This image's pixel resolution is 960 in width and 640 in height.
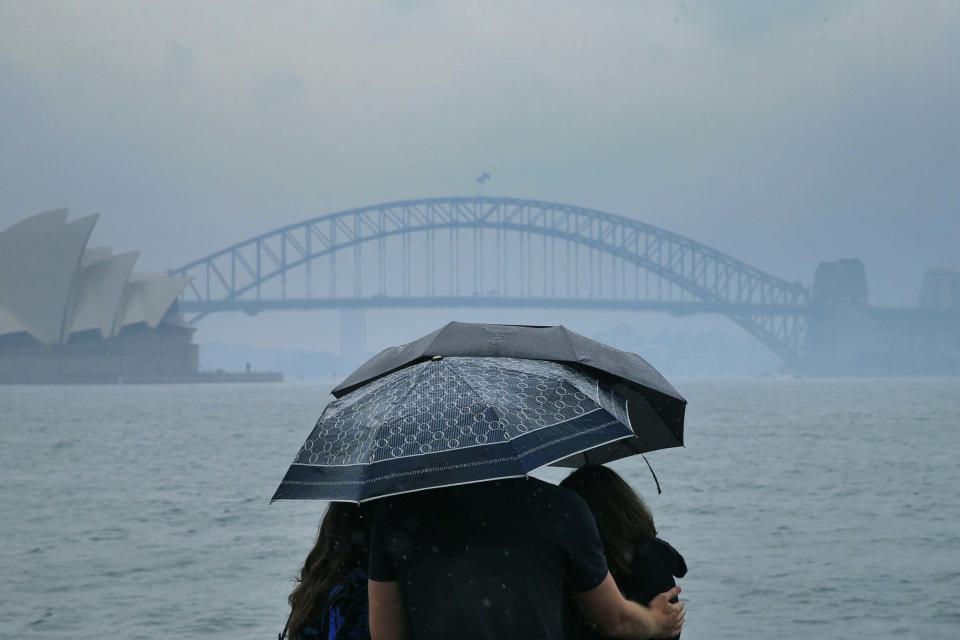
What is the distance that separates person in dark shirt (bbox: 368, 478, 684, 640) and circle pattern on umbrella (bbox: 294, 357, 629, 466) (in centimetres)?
9

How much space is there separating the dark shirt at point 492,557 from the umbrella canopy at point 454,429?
5cm

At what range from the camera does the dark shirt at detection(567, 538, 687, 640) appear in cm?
211

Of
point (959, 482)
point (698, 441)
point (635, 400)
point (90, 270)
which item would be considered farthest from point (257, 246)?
point (635, 400)

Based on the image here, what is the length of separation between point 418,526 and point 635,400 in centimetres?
95

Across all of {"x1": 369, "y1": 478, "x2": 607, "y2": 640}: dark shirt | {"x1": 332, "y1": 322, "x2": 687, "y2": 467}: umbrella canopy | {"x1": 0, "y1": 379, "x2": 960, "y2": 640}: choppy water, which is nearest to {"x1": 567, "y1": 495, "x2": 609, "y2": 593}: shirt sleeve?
{"x1": 369, "y1": 478, "x2": 607, "y2": 640}: dark shirt

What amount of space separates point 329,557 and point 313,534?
28.8 ft

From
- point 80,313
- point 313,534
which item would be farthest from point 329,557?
point 80,313

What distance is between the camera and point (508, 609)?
1.93m

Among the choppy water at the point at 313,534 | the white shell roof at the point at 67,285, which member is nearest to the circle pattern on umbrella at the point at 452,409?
the choppy water at the point at 313,534

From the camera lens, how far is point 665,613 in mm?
2090

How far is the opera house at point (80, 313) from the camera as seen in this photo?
191ft

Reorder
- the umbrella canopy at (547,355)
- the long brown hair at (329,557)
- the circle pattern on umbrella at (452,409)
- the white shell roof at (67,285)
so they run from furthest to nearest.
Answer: the white shell roof at (67,285) < the umbrella canopy at (547,355) < the long brown hair at (329,557) < the circle pattern on umbrella at (452,409)

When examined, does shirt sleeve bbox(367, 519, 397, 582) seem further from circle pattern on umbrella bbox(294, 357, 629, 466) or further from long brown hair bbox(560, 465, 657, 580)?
long brown hair bbox(560, 465, 657, 580)

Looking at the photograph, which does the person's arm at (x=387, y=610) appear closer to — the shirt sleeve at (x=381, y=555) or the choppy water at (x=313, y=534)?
the shirt sleeve at (x=381, y=555)
